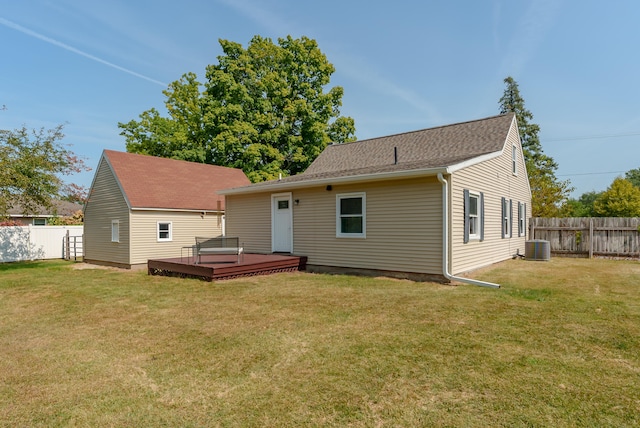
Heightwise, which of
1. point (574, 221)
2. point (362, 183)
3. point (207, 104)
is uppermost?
point (207, 104)

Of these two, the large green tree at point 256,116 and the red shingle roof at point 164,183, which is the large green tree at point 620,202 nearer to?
the large green tree at point 256,116

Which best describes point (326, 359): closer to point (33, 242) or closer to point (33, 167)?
point (33, 167)

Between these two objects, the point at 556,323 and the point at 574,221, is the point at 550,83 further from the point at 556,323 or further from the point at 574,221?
the point at 556,323

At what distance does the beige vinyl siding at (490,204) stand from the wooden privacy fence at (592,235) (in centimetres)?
115

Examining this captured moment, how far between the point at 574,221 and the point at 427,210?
9.90 metres

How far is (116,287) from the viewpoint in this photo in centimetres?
909

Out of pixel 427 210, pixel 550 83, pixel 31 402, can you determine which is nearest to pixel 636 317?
pixel 427 210

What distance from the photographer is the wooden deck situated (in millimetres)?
9773

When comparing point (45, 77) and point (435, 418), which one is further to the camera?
point (45, 77)

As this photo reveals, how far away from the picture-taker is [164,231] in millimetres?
14984

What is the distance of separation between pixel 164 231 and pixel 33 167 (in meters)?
5.46

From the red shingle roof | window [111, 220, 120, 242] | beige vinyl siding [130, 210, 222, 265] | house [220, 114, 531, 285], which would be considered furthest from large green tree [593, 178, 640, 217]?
window [111, 220, 120, 242]

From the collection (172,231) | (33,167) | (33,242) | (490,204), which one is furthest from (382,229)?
(33,242)

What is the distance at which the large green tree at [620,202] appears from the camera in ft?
94.1
